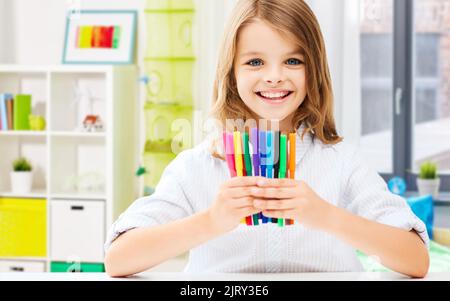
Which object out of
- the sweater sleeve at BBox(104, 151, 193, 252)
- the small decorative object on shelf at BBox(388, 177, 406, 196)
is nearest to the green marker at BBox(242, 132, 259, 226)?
the sweater sleeve at BBox(104, 151, 193, 252)

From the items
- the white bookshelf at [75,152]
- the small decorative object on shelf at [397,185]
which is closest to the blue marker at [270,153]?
the small decorative object on shelf at [397,185]

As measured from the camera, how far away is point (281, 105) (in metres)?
0.37

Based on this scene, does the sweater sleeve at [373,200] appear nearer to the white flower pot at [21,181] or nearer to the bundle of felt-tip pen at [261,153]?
the bundle of felt-tip pen at [261,153]

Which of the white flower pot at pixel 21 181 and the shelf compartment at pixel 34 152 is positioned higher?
the shelf compartment at pixel 34 152

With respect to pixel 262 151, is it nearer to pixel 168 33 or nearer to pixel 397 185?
pixel 397 185

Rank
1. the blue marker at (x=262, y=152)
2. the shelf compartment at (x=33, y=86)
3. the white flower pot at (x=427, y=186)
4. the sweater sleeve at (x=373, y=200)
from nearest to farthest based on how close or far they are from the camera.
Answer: the blue marker at (x=262, y=152)
the sweater sleeve at (x=373, y=200)
the white flower pot at (x=427, y=186)
the shelf compartment at (x=33, y=86)

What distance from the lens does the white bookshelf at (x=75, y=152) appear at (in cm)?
163

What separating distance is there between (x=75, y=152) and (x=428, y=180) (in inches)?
32.2

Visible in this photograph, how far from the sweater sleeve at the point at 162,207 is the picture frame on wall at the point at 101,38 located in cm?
129

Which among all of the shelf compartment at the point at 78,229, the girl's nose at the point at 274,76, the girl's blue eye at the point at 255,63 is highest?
the girl's blue eye at the point at 255,63

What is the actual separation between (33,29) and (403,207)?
56.5 inches

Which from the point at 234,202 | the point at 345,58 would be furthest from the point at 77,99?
the point at 234,202

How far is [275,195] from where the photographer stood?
0.30m
